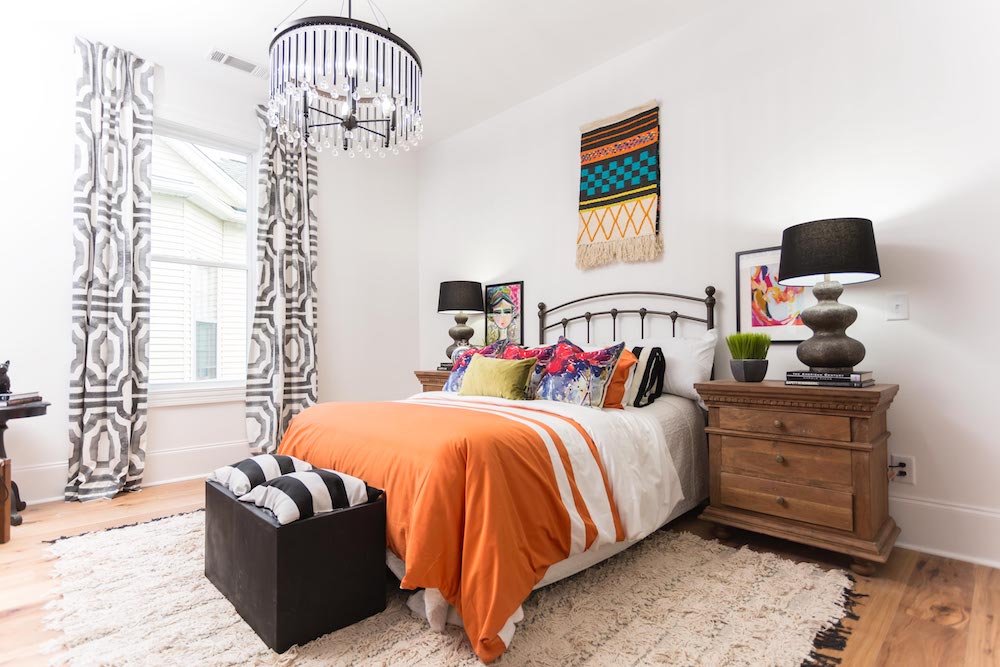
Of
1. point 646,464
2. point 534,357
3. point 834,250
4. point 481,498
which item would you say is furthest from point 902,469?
point 481,498

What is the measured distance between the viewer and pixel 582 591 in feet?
6.05

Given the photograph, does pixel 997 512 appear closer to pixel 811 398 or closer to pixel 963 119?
pixel 811 398

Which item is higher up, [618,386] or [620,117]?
[620,117]

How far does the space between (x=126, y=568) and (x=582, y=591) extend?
1792 mm

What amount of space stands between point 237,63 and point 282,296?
1605 millimetres

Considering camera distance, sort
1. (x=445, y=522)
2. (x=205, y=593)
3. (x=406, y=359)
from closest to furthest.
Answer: (x=445, y=522) < (x=205, y=593) < (x=406, y=359)

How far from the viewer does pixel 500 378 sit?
2701 mm

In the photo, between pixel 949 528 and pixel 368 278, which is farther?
pixel 368 278

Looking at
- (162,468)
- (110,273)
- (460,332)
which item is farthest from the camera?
(460,332)

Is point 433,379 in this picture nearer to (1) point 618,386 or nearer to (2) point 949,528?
(1) point 618,386

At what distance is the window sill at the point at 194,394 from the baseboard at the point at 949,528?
403cm

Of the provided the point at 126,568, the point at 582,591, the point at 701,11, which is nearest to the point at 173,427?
the point at 126,568

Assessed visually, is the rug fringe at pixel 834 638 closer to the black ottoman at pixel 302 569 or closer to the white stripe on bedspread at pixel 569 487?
the white stripe on bedspread at pixel 569 487

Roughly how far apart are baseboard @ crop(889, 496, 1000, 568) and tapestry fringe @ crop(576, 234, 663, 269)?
175 cm
